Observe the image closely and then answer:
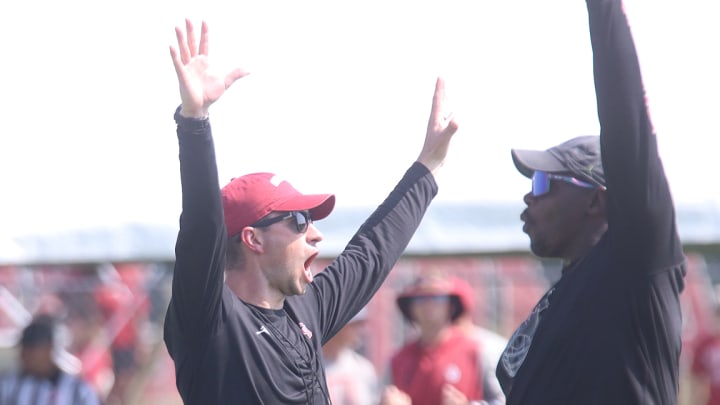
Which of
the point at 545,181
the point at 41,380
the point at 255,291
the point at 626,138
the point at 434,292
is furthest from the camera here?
the point at 41,380

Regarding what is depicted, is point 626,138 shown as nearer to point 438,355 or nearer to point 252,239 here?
point 252,239

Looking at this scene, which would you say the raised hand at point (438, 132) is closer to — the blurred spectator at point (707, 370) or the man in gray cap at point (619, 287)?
the man in gray cap at point (619, 287)

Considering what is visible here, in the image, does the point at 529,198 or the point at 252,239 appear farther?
the point at 252,239

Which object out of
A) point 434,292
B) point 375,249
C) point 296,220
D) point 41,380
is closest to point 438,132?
point 375,249

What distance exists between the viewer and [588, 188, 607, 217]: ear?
3.19m

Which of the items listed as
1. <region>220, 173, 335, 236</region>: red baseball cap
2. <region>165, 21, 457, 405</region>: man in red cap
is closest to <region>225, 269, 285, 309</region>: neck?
<region>165, 21, 457, 405</region>: man in red cap

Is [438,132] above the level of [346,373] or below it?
above

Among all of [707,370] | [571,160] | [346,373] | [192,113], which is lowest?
[707,370]

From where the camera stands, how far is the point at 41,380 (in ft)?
25.8

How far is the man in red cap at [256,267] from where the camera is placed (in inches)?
122

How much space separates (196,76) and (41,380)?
5233mm

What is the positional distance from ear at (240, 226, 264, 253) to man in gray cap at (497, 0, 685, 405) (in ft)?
3.16

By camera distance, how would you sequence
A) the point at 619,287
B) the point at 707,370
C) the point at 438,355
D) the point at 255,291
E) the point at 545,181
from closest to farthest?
1. the point at 619,287
2. the point at 545,181
3. the point at 255,291
4. the point at 438,355
5. the point at 707,370

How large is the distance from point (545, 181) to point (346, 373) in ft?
12.3
